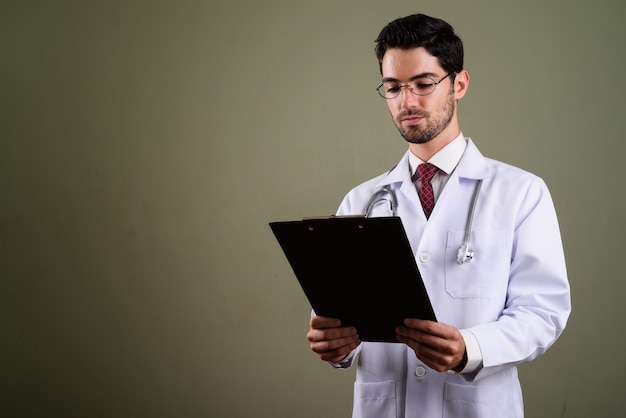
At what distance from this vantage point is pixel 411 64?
1.64 metres

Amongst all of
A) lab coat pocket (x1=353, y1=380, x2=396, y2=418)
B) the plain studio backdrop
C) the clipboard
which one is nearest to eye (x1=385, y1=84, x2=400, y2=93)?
the clipboard

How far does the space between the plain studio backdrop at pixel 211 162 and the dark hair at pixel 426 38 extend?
1497 millimetres

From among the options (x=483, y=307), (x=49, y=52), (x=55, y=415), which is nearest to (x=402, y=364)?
(x=483, y=307)

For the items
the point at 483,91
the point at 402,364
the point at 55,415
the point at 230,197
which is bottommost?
the point at 55,415

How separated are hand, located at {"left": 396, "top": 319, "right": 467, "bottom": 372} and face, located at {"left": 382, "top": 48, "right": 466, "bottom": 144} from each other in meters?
0.52

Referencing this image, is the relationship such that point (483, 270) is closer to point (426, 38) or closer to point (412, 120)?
point (412, 120)

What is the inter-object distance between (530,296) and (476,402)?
0.88 ft

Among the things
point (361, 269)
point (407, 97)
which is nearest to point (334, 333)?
point (361, 269)

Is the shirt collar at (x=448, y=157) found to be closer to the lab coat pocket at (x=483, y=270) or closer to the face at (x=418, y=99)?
the face at (x=418, y=99)

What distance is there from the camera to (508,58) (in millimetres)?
3135

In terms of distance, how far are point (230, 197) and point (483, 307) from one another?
1.88 m

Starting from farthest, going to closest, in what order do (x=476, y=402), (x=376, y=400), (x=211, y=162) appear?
(x=211, y=162)
(x=376, y=400)
(x=476, y=402)

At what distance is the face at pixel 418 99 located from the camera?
5.35ft

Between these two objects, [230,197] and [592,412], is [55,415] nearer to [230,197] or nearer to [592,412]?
[230,197]
